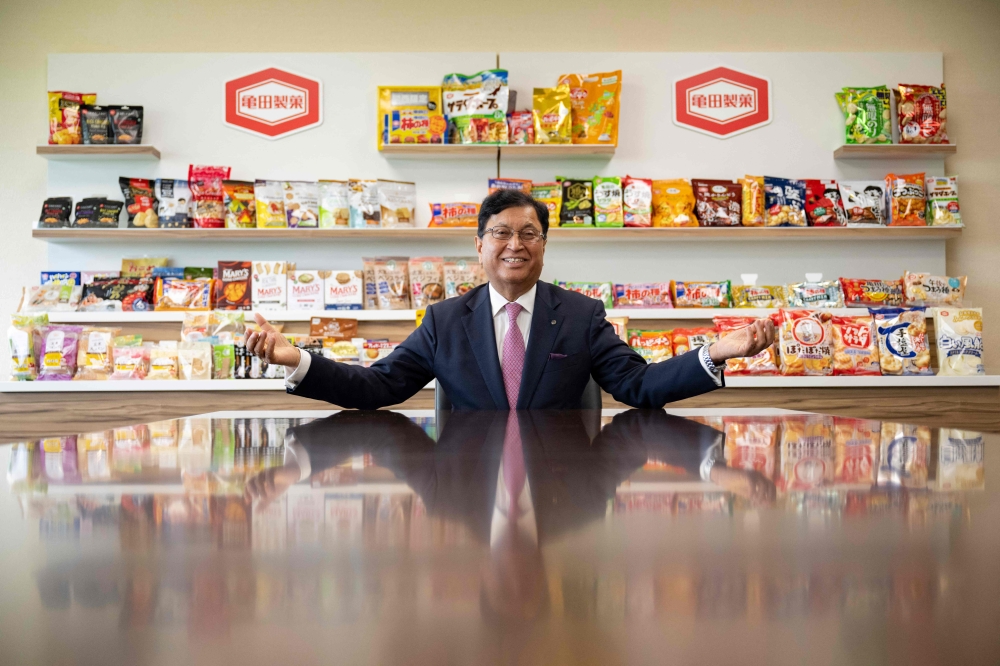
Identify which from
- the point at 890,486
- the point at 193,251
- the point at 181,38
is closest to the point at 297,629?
A: the point at 890,486

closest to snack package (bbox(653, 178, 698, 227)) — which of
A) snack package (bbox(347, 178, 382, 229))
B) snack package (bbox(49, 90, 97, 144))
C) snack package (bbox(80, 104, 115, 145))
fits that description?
snack package (bbox(347, 178, 382, 229))

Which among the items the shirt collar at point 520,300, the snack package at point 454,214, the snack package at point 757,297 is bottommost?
the shirt collar at point 520,300

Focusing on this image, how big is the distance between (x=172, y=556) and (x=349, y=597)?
0.13 m

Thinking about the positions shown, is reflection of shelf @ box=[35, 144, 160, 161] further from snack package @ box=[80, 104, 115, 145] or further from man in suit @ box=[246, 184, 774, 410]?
man in suit @ box=[246, 184, 774, 410]

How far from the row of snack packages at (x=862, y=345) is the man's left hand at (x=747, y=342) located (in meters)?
1.61

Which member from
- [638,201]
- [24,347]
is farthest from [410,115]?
[24,347]

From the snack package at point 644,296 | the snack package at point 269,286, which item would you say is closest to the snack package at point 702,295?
the snack package at point 644,296

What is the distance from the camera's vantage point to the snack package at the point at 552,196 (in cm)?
340

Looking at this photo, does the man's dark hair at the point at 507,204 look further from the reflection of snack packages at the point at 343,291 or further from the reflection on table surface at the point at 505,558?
the reflection on table surface at the point at 505,558

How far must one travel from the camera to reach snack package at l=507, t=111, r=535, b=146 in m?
3.42

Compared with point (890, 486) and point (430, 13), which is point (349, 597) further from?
point (430, 13)

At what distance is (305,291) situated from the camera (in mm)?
3375

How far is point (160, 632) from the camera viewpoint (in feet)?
0.91

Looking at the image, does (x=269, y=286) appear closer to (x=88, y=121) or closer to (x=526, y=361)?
(x=88, y=121)
